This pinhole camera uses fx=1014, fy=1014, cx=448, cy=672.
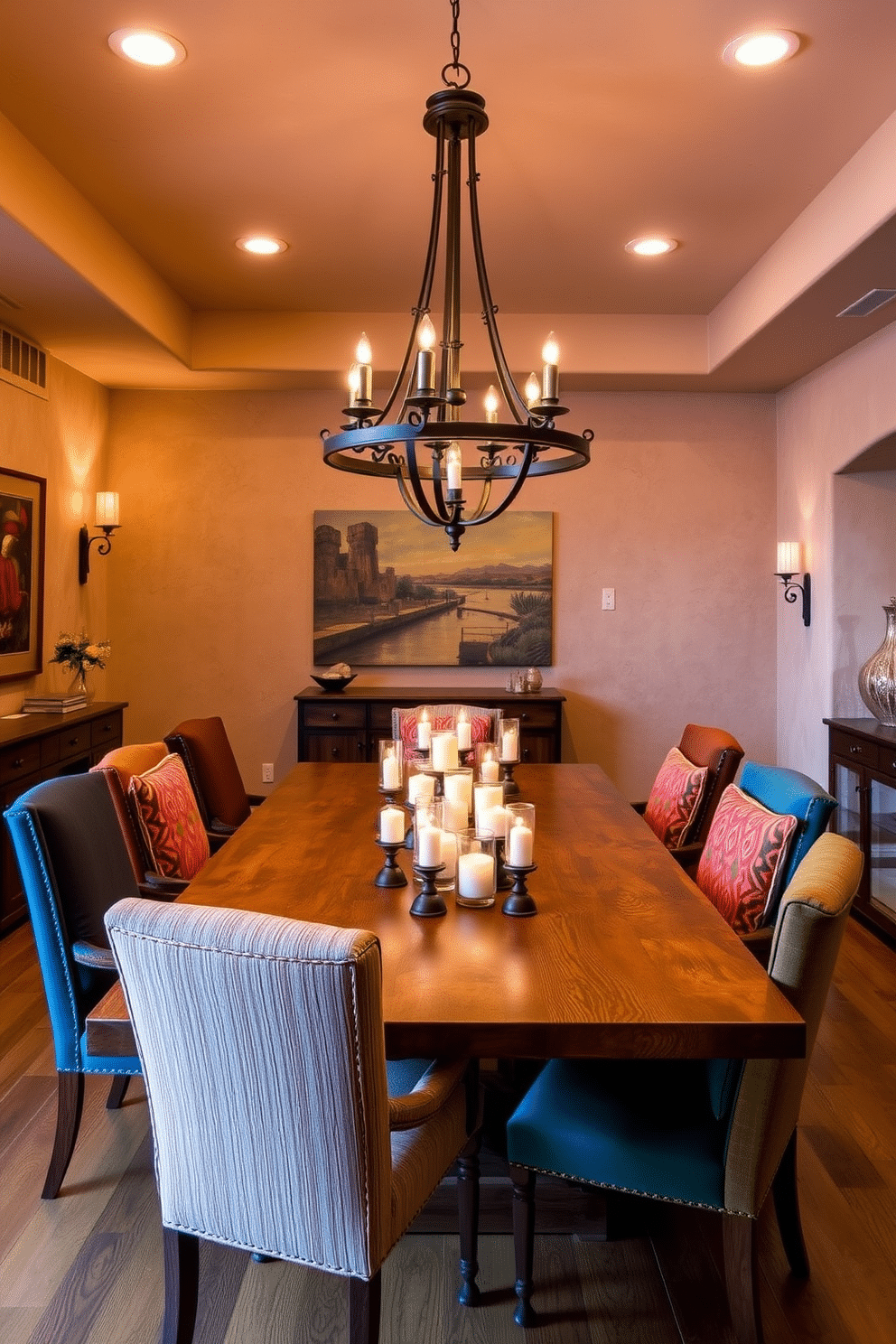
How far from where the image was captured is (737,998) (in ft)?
5.27

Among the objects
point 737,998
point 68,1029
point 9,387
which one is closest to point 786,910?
point 737,998

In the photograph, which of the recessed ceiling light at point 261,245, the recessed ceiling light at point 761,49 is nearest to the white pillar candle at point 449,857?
the recessed ceiling light at point 761,49

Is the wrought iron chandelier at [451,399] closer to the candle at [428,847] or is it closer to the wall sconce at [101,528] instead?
the candle at [428,847]

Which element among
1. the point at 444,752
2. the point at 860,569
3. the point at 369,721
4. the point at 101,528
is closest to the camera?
the point at 444,752

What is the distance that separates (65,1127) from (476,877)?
108 cm

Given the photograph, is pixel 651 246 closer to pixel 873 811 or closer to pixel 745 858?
pixel 873 811

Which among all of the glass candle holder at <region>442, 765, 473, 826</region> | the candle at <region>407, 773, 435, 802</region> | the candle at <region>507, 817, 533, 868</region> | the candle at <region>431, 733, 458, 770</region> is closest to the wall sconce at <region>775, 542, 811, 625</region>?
the candle at <region>431, 733, 458, 770</region>

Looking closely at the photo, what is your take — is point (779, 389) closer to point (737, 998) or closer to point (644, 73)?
point (644, 73)

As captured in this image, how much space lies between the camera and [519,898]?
2072 mm

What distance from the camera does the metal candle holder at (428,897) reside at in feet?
6.66

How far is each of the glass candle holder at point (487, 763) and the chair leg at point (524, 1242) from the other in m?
1.01

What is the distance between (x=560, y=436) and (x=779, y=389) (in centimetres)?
384

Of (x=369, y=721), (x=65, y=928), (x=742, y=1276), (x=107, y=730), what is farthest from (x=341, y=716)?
(x=742, y=1276)

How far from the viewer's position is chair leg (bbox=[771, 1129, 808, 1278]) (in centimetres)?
199
